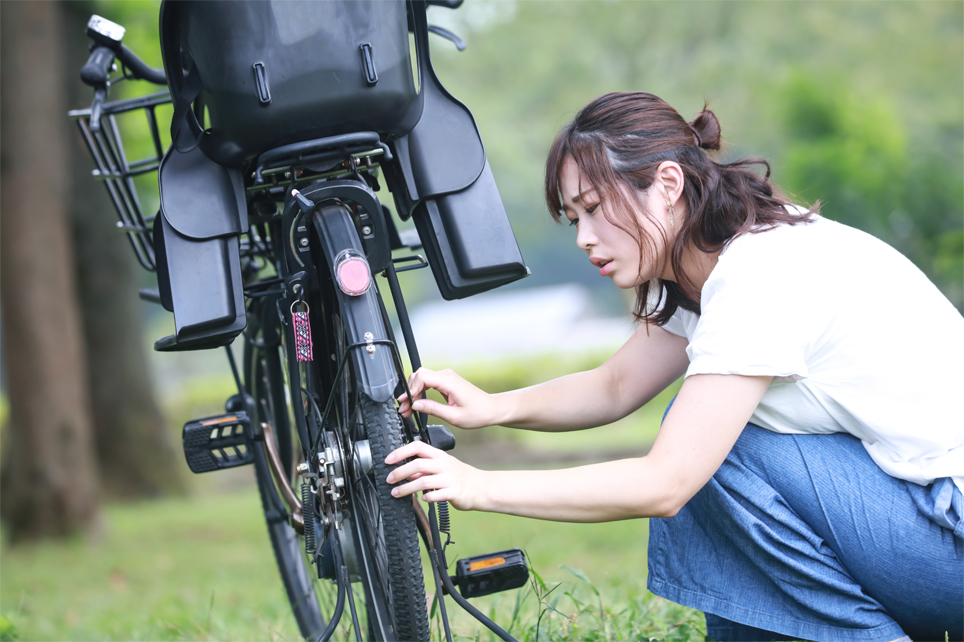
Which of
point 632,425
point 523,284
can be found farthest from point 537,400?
point 523,284

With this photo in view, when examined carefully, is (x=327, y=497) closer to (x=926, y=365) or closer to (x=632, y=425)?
(x=926, y=365)

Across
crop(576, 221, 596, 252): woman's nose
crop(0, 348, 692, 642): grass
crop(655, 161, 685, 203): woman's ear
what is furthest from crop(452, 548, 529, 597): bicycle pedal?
crop(655, 161, 685, 203): woman's ear

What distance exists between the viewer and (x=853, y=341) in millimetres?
1571

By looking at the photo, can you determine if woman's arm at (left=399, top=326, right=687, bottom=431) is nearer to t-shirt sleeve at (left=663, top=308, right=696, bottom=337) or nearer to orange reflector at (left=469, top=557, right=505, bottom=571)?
t-shirt sleeve at (left=663, top=308, right=696, bottom=337)

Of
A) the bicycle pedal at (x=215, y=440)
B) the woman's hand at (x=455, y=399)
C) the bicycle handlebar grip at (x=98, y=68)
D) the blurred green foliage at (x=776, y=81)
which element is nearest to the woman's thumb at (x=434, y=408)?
the woman's hand at (x=455, y=399)

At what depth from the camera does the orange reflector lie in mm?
1540

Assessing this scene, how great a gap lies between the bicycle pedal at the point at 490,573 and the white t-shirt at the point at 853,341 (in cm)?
49

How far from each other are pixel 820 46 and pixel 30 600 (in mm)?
12793

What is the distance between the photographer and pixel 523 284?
30500 mm

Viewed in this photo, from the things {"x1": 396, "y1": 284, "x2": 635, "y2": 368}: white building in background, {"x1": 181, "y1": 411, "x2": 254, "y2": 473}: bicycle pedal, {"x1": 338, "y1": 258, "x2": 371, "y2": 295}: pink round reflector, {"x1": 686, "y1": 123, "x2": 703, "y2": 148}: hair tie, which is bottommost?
{"x1": 396, "y1": 284, "x2": 635, "y2": 368}: white building in background

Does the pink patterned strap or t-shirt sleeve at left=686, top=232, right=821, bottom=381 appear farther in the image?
the pink patterned strap

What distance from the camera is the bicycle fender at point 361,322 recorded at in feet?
4.61

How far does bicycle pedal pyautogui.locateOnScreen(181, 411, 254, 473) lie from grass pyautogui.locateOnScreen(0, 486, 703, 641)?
476 mm

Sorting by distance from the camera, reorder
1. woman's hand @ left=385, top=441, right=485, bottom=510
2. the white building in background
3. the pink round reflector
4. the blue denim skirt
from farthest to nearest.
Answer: the white building in background → the blue denim skirt → the pink round reflector → woman's hand @ left=385, top=441, right=485, bottom=510
